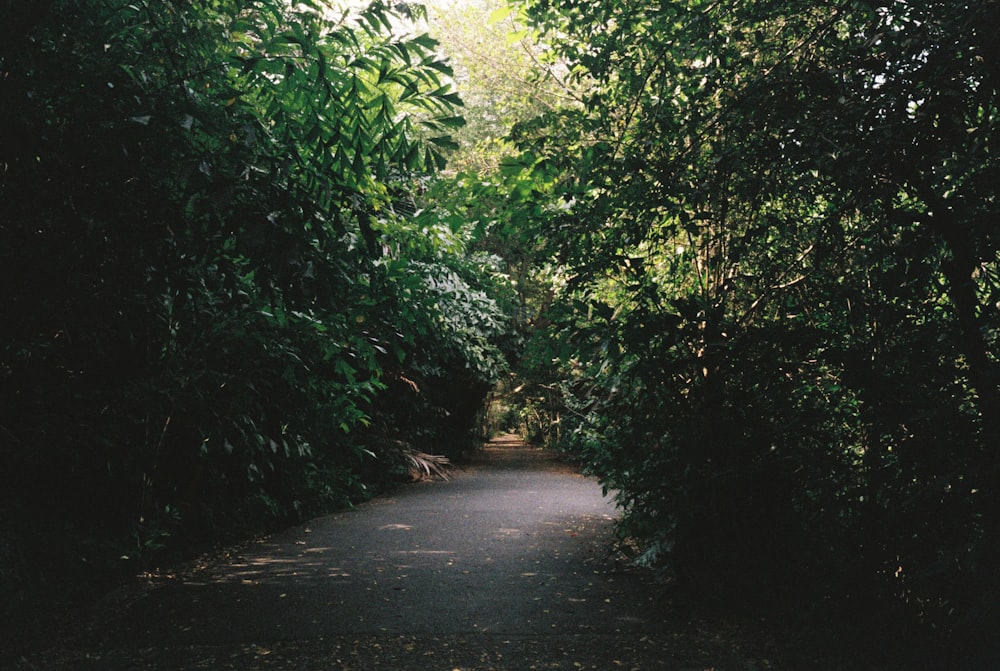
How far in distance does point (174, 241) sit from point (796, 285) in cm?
384

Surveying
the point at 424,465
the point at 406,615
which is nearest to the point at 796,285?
the point at 406,615

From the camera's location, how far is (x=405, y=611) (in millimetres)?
5832

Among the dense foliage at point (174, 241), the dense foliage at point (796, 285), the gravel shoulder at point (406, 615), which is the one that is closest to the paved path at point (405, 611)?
the gravel shoulder at point (406, 615)

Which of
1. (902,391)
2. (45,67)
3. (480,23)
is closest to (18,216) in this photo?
(45,67)

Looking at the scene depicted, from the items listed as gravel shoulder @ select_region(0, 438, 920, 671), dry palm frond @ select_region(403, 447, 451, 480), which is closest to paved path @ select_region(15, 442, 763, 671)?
gravel shoulder @ select_region(0, 438, 920, 671)

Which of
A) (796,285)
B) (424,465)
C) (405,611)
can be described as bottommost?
(405,611)

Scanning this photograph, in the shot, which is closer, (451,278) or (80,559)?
(80,559)

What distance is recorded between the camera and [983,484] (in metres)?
2.89

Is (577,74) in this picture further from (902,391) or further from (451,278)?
(451,278)

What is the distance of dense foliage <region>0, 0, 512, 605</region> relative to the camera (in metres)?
4.15

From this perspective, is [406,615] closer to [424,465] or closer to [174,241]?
[174,241]

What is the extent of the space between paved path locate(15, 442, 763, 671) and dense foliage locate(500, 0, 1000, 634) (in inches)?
32.1

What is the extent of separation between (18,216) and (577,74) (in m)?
3.87

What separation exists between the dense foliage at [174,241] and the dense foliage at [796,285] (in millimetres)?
1312
